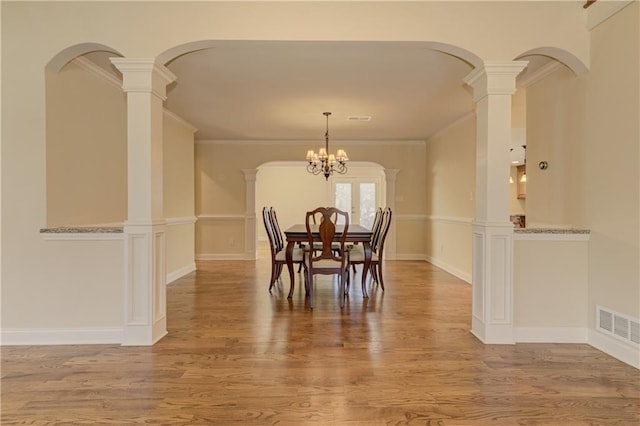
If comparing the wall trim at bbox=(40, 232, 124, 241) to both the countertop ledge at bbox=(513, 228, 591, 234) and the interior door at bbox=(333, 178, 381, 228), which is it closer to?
the countertop ledge at bbox=(513, 228, 591, 234)

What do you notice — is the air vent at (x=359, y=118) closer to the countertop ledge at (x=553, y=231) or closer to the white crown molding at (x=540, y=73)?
the white crown molding at (x=540, y=73)

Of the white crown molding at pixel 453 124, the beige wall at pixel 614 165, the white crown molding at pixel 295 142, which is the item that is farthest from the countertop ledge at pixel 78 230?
the white crown molding at pixel 295 142

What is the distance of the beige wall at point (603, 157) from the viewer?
8.04ft

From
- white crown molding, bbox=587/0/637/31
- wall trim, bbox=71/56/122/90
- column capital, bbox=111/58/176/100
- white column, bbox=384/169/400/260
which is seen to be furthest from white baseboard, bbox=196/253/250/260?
white crown molding, bbox=587/0/637/31

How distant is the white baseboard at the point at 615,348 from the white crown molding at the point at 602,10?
87.3 inches

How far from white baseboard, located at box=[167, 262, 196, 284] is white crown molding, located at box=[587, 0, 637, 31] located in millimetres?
5187

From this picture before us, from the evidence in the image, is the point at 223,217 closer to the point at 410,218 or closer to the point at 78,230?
the point at 410,218

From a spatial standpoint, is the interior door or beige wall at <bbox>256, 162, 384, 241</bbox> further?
beige wall at <bbox>256, 162, 384, 241</bbox>

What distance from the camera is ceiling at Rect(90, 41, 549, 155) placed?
3166 millimetres

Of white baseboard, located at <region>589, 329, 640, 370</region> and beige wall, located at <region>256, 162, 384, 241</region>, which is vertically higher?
beige wall, located at <region>256, 162, 384, 241</region>

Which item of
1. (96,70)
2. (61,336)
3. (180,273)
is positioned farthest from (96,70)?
(180,273)

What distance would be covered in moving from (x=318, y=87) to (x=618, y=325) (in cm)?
328

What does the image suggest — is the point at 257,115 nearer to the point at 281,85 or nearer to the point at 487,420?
the point at 281,85

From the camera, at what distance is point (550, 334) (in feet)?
9.33
